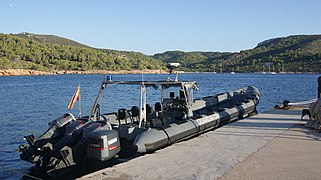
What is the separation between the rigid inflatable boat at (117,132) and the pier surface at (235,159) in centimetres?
53

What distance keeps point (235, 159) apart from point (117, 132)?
106 inches

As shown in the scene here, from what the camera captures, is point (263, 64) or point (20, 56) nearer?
point (20, 56)

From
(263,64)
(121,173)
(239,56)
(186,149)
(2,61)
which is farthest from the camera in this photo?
(239,56)

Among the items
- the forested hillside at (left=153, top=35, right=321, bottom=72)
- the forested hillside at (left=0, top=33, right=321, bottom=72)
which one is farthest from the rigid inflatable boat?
the forested hillside at (left=153, top=35, right=321, bottom=72)

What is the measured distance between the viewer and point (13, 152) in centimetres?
1234

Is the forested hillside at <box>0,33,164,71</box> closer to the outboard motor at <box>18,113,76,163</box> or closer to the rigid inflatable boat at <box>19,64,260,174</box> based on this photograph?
the rigid inflatable boat at <box>19,64,260,174</box>

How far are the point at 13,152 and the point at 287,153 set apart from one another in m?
8.98

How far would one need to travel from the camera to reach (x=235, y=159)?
7.40 m

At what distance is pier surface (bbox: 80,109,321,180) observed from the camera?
638 centimetres

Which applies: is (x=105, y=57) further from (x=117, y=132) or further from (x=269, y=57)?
(x=117, y=132)

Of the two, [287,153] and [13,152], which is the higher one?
[287,153]

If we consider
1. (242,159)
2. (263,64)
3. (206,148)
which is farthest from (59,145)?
(263,64)

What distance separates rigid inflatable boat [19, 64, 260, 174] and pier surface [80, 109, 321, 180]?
1.74 feet

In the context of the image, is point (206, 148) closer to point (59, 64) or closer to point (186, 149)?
point (186, 149)
